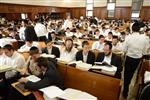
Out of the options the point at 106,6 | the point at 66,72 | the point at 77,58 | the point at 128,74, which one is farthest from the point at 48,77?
the point at 106,6

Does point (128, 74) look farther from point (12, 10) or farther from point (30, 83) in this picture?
point (12, 10)

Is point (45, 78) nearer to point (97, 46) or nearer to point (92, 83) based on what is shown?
point (92, 83)

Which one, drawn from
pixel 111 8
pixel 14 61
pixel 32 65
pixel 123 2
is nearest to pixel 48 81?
pixel 32 65

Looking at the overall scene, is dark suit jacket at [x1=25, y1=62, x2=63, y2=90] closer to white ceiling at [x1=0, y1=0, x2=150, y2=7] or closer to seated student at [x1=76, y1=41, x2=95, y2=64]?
seated student at [x1=76, y1=41, x2=95, y2=64]

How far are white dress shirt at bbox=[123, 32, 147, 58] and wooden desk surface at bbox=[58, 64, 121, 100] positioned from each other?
5.50 feet

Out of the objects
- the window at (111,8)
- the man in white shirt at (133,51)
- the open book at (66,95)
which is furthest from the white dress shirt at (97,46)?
the window at (111,8)

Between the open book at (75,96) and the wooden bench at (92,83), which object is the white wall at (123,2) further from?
the open book at (75,96)

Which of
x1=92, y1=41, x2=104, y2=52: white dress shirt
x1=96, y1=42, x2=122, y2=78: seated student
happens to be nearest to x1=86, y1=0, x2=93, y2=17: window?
x1=92, y1=41, x2=104, y2=52: white dress shirt

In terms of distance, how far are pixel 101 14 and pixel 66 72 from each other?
1796cm

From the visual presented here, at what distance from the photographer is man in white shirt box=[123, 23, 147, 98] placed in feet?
13.3

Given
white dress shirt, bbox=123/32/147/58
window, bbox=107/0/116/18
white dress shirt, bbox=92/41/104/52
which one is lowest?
white dress shirt, bbox=92/41/104/52

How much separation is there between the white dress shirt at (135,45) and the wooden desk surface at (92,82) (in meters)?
→ 1.68

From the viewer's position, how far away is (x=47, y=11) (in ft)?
60.4

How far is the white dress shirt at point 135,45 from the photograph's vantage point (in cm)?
405
